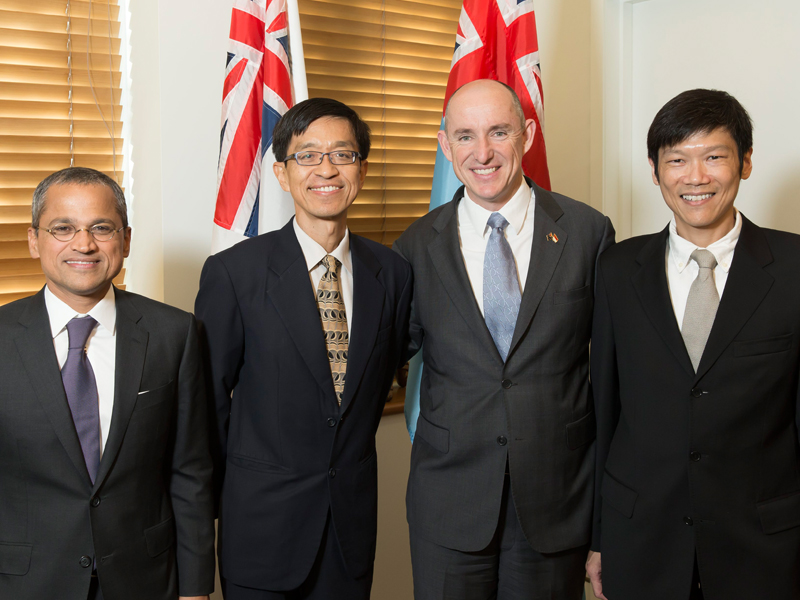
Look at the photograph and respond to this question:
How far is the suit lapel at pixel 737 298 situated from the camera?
1505 millimetres

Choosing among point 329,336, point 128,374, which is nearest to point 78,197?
point 128,374

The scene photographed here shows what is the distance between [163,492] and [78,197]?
66 centimetres

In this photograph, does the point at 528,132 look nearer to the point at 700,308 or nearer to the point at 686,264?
the point at 686,264

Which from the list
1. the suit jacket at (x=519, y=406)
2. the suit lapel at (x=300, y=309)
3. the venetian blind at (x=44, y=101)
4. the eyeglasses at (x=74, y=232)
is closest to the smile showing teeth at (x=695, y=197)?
the suit jacket at (x=519, y=406)

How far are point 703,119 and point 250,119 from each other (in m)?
1.35

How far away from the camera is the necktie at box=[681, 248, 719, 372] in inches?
61.3

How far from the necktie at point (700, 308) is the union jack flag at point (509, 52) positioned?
1.06m

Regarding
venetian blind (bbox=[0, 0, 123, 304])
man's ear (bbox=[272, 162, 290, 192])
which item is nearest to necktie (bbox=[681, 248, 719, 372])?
man's ear (bbox=[272, 162, 290, 192])

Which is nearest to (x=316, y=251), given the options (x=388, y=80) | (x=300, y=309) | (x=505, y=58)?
(x=300, y=309)

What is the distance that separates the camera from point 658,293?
161 centimetres

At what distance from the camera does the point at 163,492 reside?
1.55m

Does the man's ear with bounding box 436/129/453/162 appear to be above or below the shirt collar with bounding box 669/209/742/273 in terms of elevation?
above

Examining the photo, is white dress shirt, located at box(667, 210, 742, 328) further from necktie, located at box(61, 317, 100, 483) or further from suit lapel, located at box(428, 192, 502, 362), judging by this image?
necktie, located at box(61, 317, 100, 483)

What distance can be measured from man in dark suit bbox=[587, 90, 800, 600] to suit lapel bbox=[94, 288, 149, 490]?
1.10m
